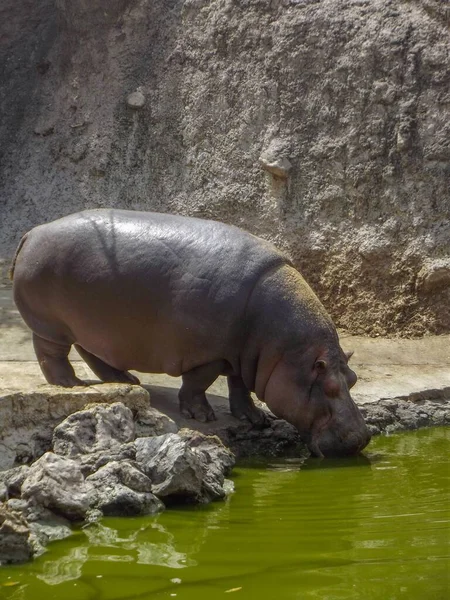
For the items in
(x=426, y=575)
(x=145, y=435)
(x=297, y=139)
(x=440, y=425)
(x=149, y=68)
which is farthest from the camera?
(x=149, y=68)

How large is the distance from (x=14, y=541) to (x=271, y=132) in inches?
269

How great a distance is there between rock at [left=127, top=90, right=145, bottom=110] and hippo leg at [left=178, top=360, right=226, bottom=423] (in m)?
5.09

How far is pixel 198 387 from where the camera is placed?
702 cm

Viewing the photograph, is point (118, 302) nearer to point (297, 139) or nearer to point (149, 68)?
point (297, 139)

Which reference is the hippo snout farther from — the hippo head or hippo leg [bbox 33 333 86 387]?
hippo leg [bbox 33 333 86 387]

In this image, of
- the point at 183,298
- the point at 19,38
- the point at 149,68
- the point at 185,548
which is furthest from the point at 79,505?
the point at 19,38

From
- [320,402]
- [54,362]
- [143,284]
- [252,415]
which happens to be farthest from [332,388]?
[54,362]

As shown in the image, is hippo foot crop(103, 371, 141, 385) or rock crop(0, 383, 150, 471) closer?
rock crop(0, 383, 150, 471)

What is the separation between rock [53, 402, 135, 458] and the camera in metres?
5.39

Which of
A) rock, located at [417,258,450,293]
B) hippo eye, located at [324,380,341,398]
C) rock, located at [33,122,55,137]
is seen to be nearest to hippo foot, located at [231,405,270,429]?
hippo eye, located at [324,380,341,398]

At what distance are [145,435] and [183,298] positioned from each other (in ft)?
4.03

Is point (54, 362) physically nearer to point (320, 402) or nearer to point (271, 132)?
point (320, 402)

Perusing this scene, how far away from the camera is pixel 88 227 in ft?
23.4

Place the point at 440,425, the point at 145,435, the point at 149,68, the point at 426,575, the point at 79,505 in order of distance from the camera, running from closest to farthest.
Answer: the point at 426,575, the point at 79,505, the point at 145,435, the point at 440,425, the point at 149,68
